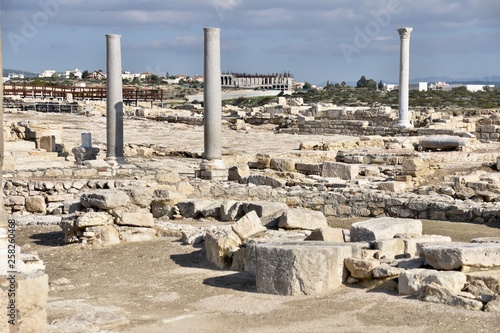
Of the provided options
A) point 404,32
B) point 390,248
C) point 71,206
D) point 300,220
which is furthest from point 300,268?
point 404,32

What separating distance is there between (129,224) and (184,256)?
1.63m

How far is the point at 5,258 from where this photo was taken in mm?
6363

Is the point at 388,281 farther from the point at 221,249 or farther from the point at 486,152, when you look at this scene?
the point at 486,152

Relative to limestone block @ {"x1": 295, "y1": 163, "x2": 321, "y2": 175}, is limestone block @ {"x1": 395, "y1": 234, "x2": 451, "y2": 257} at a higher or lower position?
lower

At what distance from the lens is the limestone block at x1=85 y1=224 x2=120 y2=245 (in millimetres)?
10648

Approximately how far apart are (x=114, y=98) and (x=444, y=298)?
1232 centimetres

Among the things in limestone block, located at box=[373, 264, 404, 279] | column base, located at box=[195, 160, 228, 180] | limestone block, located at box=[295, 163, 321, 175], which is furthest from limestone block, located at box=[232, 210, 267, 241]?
limestone block, located at box=[295, 163, 321, 175]

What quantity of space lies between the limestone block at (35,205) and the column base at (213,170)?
381 centimetres

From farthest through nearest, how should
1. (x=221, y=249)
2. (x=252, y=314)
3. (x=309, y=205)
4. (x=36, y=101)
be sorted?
(x=36, y=101), (x=309, y=205), (x=221, y=249), (x=252, y=314)

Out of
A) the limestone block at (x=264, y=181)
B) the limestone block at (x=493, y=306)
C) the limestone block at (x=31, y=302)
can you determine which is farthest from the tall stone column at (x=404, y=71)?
the limestone block at (x=31, y=302)

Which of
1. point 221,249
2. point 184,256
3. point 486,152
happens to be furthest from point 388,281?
point 486,152

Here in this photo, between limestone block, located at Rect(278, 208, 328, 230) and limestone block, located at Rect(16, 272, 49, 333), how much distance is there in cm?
460

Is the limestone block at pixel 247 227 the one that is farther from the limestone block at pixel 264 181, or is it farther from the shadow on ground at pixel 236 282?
the limestone block at pixel 264 181

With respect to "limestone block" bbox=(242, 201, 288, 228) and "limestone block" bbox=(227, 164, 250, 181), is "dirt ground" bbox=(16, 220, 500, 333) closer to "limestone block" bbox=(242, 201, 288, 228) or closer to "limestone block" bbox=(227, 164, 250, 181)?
"limestone block" bbox=(242, 201, 288, 228)
